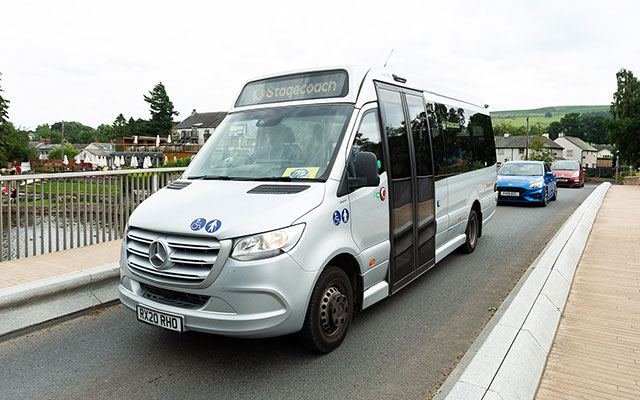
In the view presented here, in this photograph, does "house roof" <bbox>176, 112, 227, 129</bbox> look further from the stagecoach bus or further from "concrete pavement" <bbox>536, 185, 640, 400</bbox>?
"concrete pavement" <bbox>536, 185, 640, 400</bbox>

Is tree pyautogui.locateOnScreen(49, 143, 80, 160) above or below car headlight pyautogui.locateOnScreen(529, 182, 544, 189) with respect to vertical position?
above

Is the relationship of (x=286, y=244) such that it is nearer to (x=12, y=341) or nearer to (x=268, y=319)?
(x=268, y=319)

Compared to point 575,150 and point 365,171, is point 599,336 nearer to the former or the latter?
point 365,171

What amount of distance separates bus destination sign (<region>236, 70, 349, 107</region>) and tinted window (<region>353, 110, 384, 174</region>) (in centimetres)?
36

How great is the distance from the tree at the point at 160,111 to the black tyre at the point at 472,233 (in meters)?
102

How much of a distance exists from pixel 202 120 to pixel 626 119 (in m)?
83.6

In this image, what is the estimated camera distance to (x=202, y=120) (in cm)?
10831

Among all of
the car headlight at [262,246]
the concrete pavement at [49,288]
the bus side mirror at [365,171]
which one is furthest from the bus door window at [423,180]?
the concrete pavement at [49,288]

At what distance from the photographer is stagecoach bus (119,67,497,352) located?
352 cm

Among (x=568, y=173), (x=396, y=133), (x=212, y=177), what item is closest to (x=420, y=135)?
(x=396, y=133)

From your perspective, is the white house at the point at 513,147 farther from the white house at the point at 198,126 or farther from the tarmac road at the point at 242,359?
the tarmac road at the point at 242,359

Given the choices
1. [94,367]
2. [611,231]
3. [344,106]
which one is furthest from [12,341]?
[611,231]

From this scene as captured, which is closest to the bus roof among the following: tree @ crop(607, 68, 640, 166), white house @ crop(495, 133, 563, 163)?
tree @ crop(607, 68, 640, 166)

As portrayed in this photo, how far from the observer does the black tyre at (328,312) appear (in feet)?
12.6
